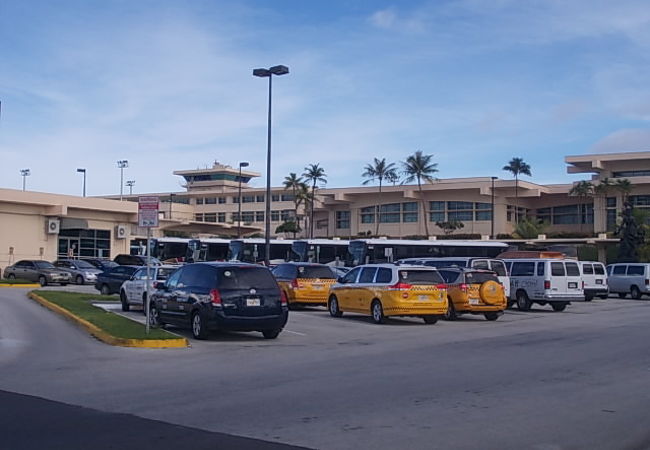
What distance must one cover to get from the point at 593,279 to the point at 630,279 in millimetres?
8837

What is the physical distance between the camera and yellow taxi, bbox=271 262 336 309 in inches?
1078

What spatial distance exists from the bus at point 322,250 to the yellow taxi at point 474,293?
3165 centimetres

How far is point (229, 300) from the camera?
1748 cm

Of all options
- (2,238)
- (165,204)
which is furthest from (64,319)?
(165,204)

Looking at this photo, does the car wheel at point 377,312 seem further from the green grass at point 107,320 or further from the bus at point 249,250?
the bus at point 249,250

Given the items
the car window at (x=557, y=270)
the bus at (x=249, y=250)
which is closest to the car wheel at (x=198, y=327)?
the car window at (x=557, y=270)

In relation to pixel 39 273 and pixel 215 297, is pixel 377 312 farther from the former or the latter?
pixel 39 273

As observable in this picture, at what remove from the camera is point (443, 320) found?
25234mm

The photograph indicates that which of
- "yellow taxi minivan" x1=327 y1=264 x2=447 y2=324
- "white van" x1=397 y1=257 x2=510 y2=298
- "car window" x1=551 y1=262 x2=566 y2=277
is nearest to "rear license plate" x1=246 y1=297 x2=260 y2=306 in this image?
"yellow taxi minivan" x1=327 y1=264 x2=447 y2=324

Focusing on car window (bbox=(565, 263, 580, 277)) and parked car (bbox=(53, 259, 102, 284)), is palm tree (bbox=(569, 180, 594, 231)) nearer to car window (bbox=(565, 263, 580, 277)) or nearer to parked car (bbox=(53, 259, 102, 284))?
parked car (bbox=(53, 259, 102, 284))

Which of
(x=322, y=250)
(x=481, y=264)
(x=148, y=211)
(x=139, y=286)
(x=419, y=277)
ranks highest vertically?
(x=322, y=250)

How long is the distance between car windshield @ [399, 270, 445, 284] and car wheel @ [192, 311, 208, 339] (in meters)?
6.66

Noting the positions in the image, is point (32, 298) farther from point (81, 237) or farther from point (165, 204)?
point (165, 204)

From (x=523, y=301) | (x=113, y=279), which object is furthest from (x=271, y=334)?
(x=113, y=279)
